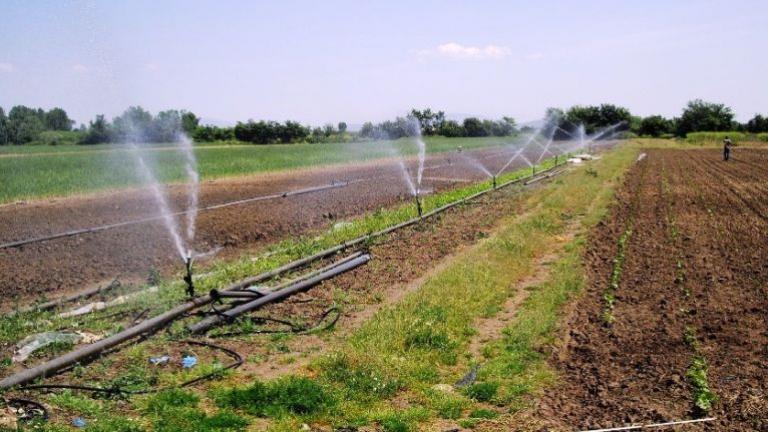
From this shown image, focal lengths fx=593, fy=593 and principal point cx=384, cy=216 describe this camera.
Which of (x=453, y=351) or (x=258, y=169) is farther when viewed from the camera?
(x=258, y=169)

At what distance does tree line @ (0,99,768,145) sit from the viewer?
67750 millimetres

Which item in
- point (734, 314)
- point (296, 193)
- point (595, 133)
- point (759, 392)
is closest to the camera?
point (759, 392)

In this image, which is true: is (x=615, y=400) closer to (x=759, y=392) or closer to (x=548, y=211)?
(x=759, y=392)

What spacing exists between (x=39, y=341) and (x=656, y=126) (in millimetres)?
104427

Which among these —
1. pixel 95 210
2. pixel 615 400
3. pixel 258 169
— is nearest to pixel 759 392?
pixel 615 400

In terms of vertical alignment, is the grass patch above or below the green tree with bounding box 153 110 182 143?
below

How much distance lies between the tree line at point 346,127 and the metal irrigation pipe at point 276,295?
1592 inches

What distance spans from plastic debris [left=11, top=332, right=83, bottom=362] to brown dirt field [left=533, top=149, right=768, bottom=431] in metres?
5.26

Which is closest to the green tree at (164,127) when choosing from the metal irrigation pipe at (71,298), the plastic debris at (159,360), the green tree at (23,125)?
the green tree at (23,125)

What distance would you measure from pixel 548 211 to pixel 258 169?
19.5 metres

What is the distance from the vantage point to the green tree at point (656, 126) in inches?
3829

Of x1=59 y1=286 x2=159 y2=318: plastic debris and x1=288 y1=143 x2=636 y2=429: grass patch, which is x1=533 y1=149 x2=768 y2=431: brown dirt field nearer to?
x1=288 y1=143 x2=636 y2=429: grass patch

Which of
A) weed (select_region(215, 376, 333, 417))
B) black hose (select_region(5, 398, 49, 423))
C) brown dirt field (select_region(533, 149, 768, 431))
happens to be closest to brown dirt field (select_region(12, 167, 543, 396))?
weed (select_region(215, 376, 333, 417))

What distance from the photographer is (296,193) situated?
21.2 m
